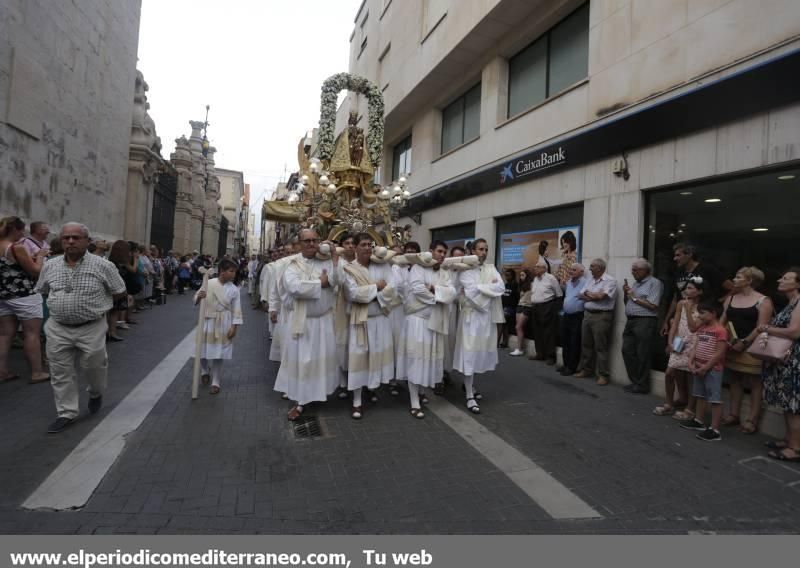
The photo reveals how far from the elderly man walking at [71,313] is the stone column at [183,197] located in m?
22.3

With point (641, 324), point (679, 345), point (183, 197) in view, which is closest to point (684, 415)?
point (679, 345)

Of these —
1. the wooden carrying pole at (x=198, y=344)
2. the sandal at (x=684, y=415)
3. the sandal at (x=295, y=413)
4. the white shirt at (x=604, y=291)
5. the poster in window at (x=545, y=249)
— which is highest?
the poster in window at (x=545, y=249)

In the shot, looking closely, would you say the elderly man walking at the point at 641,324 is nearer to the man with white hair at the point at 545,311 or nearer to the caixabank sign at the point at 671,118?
the man with white hair at the point at 545,311

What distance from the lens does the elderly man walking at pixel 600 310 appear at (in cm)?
645

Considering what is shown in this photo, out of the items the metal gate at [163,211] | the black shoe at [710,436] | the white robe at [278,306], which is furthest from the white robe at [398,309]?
the metal gate at [163,211]

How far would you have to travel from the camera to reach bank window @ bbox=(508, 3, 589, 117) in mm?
8078

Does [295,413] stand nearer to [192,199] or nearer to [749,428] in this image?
[749,428]

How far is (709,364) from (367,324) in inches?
146

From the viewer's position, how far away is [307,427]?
425 cm

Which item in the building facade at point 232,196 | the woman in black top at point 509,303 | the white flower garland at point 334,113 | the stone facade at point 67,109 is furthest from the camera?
the building facade at point 232,196

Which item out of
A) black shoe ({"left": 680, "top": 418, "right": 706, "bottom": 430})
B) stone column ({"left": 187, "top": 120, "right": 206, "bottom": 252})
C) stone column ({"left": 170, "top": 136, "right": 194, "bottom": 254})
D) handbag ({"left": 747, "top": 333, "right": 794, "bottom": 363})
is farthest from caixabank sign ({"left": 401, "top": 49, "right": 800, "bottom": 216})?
stone column ({"left": 187, "top": 120, "right": 206, "bottom": 252})

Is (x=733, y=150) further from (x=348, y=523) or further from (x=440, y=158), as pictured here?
(x=440, y=158)

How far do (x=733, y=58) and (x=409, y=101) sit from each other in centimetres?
1044

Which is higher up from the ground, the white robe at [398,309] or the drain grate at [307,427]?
the white robe at [398,309]
